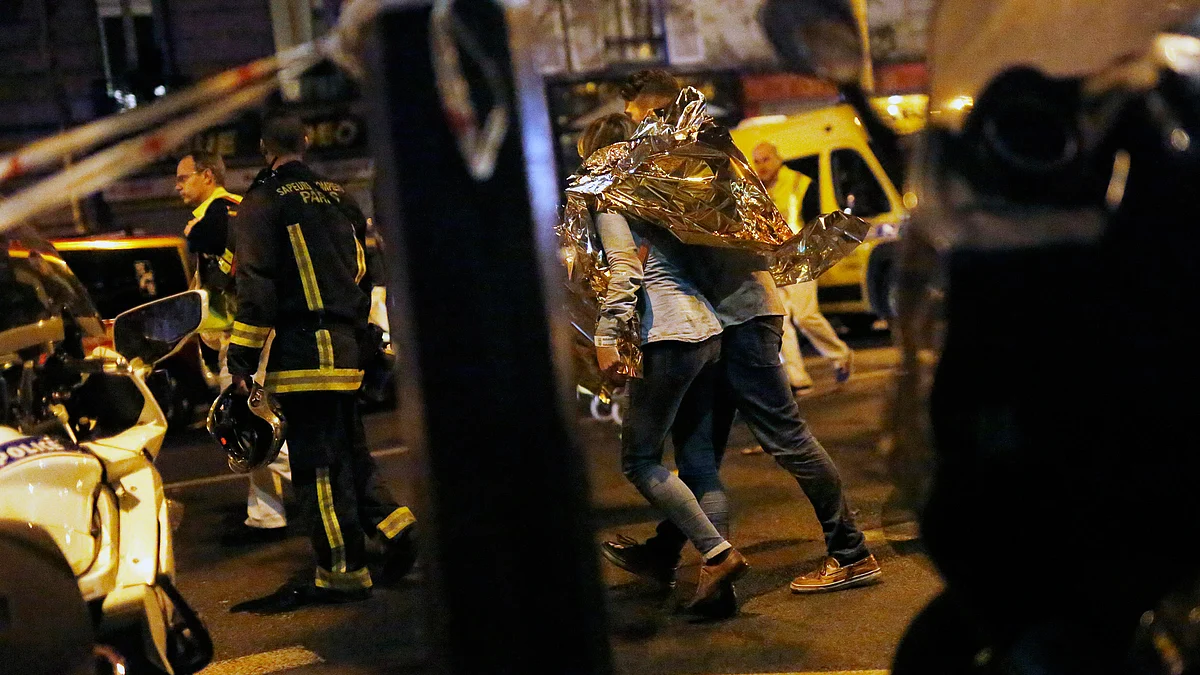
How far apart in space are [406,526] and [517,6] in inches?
138

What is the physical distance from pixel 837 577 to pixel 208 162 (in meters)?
3.92

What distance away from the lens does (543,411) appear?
221 cm

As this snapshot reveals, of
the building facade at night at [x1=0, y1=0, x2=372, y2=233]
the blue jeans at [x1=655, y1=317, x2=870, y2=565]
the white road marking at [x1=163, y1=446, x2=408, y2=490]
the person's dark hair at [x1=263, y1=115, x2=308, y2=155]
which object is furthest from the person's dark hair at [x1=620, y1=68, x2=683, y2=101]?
the building facade at night at [x1=0, y1=0, x2=372, y2=233]

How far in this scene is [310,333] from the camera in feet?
16.7

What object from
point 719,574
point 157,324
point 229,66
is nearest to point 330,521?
point 157,324

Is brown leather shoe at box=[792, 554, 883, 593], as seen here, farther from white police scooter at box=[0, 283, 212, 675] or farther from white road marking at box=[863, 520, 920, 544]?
white police scooter at box=[0, 283, 212, 675]

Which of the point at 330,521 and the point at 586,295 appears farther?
the point at 330,521

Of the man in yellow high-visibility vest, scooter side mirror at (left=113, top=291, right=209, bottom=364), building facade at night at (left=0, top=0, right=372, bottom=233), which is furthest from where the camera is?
building facade at night at (left=0, top=0, right=372, bottom=233)

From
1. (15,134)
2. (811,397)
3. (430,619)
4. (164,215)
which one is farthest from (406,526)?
(15,134)

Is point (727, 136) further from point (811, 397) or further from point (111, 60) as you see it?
point (111, 60)

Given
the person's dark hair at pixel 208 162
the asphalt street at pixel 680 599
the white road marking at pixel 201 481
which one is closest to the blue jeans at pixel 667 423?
the asphalt street at pixel 680 599

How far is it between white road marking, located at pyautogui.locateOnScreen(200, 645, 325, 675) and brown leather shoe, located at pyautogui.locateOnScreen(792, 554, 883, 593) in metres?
1.78

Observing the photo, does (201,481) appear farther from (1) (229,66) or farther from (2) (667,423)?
(1) (229,66)

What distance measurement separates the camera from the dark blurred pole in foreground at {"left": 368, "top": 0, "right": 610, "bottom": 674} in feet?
6.98
